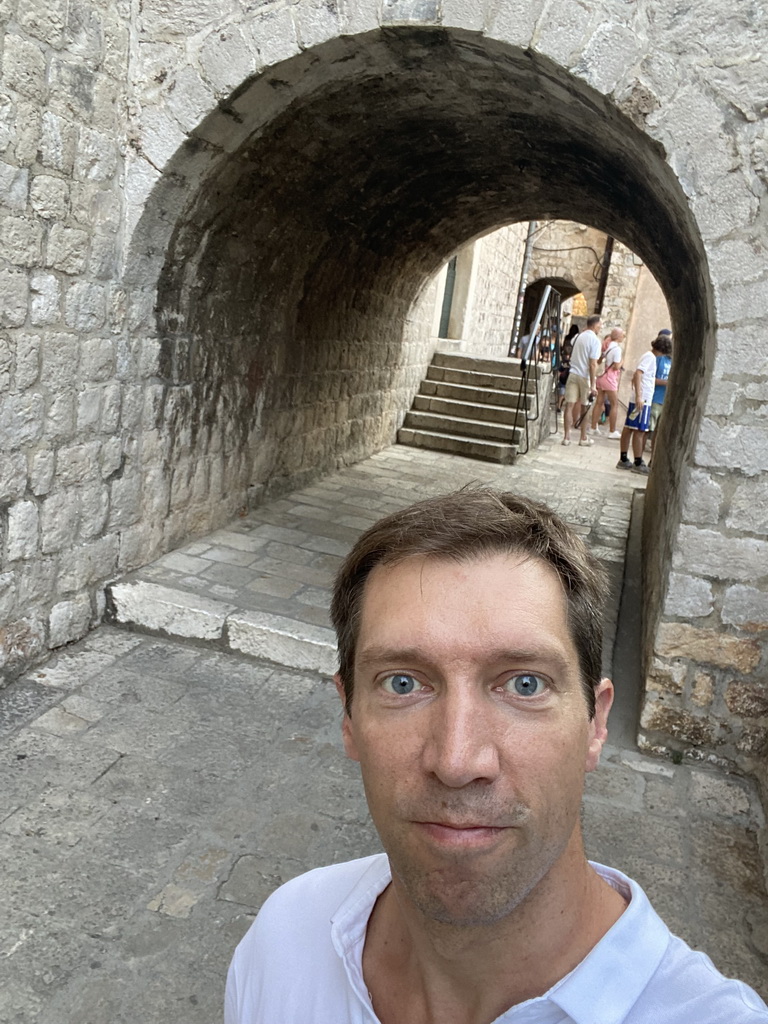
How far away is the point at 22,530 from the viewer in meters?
3.25

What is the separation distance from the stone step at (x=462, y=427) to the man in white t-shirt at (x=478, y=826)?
28.0 feet

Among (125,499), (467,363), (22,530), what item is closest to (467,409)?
(467,363)

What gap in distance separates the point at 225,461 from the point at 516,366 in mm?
6160

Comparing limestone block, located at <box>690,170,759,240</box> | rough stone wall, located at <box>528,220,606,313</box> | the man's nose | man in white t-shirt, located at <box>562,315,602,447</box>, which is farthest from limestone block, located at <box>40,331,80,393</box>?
rough stone wall, located at <box>528,220,606,313</box>

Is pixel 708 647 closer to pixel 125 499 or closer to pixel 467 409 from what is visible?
pixel 125 499

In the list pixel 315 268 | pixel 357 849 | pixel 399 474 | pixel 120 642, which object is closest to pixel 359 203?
pixel 315 268

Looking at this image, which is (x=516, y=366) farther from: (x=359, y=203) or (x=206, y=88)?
(x=206, y=88)

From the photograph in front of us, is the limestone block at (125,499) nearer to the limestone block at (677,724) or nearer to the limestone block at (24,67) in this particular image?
the limestone block at (24,67)

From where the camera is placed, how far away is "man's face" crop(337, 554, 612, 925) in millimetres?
762

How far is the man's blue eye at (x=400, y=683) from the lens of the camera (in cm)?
84

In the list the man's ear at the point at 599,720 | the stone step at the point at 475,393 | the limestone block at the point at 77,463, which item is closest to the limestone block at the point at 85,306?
the limestone block at the point at 77,463

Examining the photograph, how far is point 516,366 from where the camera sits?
1027 cm

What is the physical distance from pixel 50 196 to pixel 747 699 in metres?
3.53

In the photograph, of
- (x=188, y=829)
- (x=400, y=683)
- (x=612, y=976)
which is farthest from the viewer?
(x=188, y=829)
